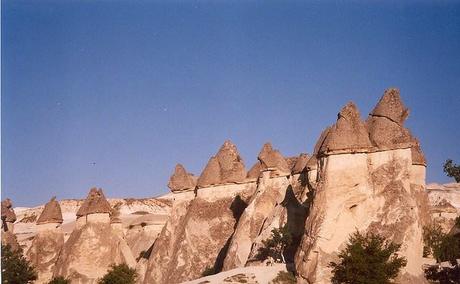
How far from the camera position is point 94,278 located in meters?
26.2

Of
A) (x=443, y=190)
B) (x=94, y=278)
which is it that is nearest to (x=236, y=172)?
(x=94, y=278)

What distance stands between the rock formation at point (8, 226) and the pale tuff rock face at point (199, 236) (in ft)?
25.5

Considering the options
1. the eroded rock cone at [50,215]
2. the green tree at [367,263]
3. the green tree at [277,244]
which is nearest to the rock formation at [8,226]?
the eroded rock cone at [50,215]

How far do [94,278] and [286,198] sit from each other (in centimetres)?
959

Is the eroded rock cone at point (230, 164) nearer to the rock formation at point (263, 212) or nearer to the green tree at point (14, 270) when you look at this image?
the rock formation at point (263, 212)

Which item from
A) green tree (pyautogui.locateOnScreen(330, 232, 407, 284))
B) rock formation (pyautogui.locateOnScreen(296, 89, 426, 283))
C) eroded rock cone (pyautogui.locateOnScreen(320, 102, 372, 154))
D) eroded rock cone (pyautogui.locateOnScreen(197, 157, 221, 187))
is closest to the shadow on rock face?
eroded rock cone (pyautogui.locateOnScreen(197, 157, 221, 187))

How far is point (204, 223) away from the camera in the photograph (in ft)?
90.8

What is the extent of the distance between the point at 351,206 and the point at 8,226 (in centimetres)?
2212

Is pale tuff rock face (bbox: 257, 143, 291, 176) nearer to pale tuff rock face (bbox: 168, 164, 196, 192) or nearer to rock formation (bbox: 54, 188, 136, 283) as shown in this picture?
A: pale tuff rock face (bbox: 168, 164, 196, 192)

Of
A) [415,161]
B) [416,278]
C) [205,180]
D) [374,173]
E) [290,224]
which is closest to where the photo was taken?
[416,278]

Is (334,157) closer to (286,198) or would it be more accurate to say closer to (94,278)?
(286,198)

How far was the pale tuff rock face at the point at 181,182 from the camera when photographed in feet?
98.5

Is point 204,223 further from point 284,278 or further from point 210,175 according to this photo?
point 284,278

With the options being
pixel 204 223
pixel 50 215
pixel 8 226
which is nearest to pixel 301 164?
pixel 204 223
